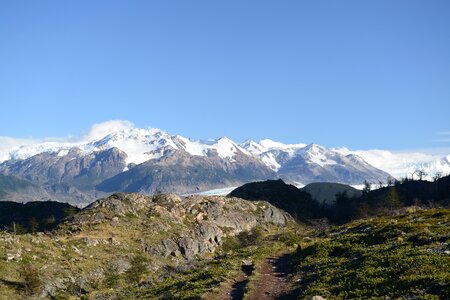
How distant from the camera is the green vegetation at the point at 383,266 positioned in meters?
28.7

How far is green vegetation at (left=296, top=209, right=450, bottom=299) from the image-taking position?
28.7 meters

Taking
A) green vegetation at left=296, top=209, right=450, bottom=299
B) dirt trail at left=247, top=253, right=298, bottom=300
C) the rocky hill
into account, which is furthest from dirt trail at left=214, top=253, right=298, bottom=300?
the rocky hill

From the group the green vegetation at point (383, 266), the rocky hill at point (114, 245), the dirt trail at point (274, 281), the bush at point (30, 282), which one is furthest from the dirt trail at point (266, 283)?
the bush at point (30, 282)

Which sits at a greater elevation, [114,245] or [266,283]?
[266,283]

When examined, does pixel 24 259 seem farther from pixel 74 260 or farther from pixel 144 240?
pixel 144 240

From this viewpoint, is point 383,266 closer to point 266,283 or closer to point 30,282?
point 266,283

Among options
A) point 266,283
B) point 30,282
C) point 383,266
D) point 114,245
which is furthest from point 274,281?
point 114,245

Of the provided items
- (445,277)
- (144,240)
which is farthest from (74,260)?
(445,277)

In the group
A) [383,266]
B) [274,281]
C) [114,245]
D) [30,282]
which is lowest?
[30,282]

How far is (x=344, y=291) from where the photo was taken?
1228 inches

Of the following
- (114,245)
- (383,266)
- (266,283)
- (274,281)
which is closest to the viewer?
(383,266)

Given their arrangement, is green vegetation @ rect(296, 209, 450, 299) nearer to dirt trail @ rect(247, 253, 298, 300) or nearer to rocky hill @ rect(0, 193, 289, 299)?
dirt trail @ rect(247, 253, 298, 300)

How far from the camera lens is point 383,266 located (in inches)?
1439

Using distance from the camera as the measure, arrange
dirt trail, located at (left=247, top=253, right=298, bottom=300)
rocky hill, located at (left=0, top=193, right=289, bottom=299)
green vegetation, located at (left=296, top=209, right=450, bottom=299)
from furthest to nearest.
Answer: rocky hill, located at (left=0, top=193, right=289, bottom=299)
dirt trail, located at (left=247, top=253, right=298, bottom=300)
green vegetation, located at (left=296, top=209, right=450, bottom=299)
